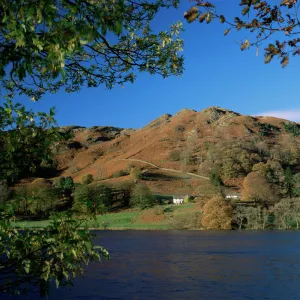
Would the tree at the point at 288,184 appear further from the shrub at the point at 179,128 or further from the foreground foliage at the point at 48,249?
the foreground foliage at the point at 48,249

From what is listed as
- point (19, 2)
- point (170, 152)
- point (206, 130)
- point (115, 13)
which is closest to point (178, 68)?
point (115, 13)

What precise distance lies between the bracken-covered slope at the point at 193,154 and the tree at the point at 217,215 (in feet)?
105

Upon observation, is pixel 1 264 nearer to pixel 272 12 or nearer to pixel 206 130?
pixel 272 12

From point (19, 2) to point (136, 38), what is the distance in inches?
122

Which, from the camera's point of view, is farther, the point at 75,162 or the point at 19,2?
the point at 75,162

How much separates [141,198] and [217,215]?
22.2 metres

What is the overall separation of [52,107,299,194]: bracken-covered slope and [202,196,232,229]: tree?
3212 centimetres

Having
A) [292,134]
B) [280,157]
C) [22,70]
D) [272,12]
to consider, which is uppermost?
[292,134]

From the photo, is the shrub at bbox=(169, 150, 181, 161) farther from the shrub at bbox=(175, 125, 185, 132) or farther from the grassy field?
Result: the grassy field

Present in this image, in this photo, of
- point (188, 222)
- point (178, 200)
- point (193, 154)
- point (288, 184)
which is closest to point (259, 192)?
point (288, 184)

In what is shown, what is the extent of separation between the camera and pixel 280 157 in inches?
→ 5630

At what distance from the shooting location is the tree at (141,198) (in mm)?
95312

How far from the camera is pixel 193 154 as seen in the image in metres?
148

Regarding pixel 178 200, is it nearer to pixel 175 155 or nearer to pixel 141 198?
pixel 141 198
